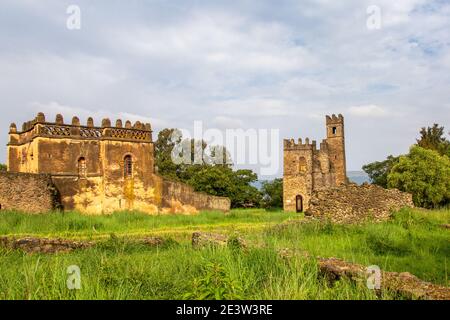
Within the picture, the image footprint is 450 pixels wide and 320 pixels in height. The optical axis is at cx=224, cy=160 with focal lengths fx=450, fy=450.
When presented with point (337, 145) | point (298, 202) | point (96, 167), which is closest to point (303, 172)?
point (298, 202)

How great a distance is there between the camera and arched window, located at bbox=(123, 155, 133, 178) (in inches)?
1134

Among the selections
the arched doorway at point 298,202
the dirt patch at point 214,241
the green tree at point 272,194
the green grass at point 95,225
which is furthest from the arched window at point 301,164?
the dirt patch at point 214,241

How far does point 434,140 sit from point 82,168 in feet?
118

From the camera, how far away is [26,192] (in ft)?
72.7

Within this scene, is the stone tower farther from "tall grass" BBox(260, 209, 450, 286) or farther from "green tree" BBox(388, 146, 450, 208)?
"tall grass" BBox(260, 209, 450, 286)

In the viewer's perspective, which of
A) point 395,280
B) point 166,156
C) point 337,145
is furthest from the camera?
point 337,145

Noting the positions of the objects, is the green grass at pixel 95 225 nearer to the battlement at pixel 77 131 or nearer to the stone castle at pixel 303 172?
the battlement at pixel 77 131

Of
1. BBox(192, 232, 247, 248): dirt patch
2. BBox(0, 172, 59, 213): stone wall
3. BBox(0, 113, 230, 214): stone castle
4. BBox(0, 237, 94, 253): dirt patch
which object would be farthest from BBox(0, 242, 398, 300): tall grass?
BBox(0, 113, 230, 214): stone castle

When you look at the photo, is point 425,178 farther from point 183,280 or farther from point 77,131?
point 183,280

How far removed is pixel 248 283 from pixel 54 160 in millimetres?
22327
